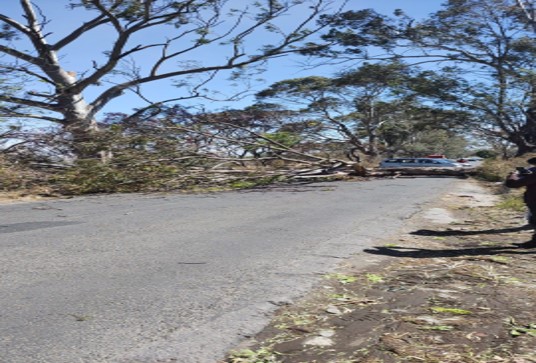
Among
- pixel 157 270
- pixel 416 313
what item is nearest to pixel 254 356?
pixel 416 313

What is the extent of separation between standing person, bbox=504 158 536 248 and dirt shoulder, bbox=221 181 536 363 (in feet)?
1.34

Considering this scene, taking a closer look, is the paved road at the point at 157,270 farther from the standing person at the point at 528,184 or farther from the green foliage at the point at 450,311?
the standing person at the point at 528,184

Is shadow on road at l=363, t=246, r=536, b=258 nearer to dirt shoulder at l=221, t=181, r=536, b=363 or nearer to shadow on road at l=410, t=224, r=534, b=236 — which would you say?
dirt shoulder at l=221, t=181, r=536, b=363

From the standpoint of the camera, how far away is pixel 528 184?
716 centimetres

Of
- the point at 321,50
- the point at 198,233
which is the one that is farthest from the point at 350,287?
the point at 321,50

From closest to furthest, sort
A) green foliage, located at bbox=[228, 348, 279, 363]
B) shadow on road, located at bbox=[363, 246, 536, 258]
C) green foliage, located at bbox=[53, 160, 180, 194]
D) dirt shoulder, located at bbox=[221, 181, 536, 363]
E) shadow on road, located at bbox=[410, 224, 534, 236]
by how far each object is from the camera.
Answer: green foliage, located at bbox=[228, 348, 279, 363]
dirt shoulder, located at bbox=[221, 181, 536, 363]
shadow on road, located at bbox=[363, 246, 536, 258]
shadow on road, located at bbox=[410, 224, 534, 236]
green foliage, located at bbox=[53, 160, 180, 194]

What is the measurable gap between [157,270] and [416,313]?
8.85 ft

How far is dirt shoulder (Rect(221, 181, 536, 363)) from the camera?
3.73 meters

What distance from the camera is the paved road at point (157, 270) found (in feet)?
12.7

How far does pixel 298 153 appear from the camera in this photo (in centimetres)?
2047

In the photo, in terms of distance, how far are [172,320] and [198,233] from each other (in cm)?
412

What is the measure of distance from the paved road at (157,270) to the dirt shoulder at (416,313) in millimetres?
297

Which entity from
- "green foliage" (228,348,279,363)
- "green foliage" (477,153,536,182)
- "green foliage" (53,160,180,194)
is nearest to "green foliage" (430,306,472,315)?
"green foliage" (228,348,279,363)

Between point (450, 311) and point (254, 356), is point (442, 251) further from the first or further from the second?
point (254, 356)
